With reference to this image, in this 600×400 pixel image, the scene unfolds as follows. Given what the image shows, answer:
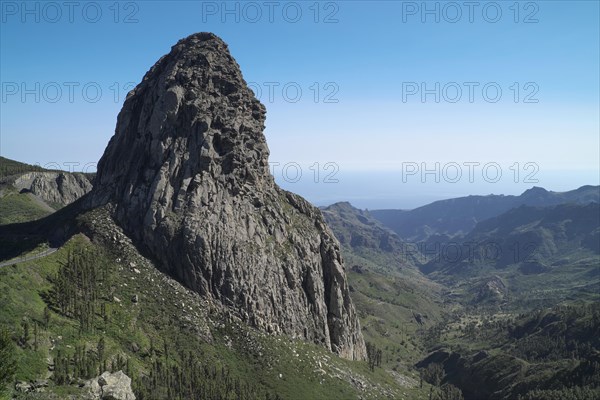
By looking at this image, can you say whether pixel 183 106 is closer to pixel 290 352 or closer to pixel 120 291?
pixel 120 291

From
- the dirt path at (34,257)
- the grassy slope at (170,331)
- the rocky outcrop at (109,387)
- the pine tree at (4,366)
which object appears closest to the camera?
the pine tree at (4,366)

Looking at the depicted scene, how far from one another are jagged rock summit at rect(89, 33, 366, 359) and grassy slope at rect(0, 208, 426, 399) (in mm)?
7669

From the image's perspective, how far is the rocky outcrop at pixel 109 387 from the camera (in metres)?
91.1

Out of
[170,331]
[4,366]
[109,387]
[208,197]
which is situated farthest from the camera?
[208,197]

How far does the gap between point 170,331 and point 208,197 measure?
5085cm

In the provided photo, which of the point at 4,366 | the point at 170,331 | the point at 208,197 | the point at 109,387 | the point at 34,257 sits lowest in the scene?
the point at 170,331

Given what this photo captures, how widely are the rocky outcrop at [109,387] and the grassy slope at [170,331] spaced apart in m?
12.7

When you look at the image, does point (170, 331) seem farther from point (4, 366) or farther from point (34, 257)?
point (4, 366)

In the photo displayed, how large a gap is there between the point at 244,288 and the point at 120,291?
42.8 metres

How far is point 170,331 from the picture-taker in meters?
140

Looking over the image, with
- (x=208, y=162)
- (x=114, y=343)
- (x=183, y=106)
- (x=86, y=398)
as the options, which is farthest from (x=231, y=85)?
(x=86, y=398)

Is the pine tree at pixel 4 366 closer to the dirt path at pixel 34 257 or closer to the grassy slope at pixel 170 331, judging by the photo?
the grassy slope at pixel 170 331

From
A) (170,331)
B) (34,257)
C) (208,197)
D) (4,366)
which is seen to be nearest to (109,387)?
(4,366)

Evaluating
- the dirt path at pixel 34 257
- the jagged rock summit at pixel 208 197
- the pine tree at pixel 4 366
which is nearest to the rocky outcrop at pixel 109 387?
the pine tree at pixel 4 366
